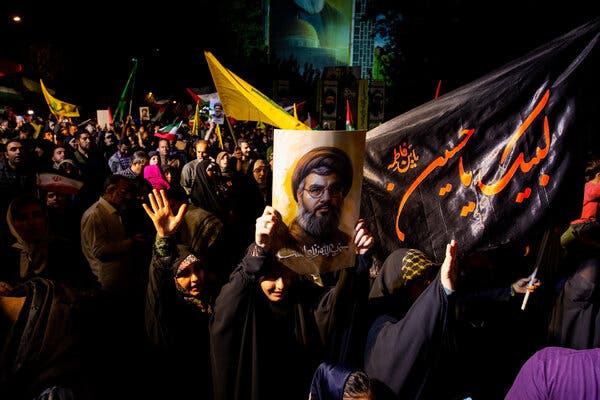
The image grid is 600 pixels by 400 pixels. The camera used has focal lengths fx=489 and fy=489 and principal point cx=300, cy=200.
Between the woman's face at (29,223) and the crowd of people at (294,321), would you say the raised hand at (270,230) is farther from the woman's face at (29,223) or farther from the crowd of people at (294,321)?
the woman's face at (29,223)

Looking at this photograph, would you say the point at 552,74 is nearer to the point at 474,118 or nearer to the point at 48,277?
the point at 474,118

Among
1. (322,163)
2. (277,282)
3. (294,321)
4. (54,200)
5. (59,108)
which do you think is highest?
(59,108)

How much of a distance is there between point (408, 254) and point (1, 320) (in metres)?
2.26

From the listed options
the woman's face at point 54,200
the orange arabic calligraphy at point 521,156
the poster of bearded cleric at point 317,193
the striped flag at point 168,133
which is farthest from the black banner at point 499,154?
the striped flag at point 168,133

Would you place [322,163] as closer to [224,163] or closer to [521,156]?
[521,156]

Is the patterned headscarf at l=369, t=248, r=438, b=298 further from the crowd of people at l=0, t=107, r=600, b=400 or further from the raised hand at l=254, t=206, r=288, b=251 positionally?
the raised hand at l=254, t=206, r=288, b=251

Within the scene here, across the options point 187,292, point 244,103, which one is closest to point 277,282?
point 187,292

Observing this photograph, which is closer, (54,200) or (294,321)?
(294,321)

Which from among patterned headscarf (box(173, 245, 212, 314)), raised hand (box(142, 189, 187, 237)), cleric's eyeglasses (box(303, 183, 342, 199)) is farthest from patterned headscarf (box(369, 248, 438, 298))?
raised hand (box(142, 189, 187, 237))

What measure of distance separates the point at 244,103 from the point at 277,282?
1009 mm

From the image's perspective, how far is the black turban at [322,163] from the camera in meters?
2.24

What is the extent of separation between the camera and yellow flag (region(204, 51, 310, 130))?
262cm

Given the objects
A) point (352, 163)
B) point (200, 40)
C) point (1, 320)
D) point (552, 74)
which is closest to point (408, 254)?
point (352, 163)

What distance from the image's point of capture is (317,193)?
229 centimetres
